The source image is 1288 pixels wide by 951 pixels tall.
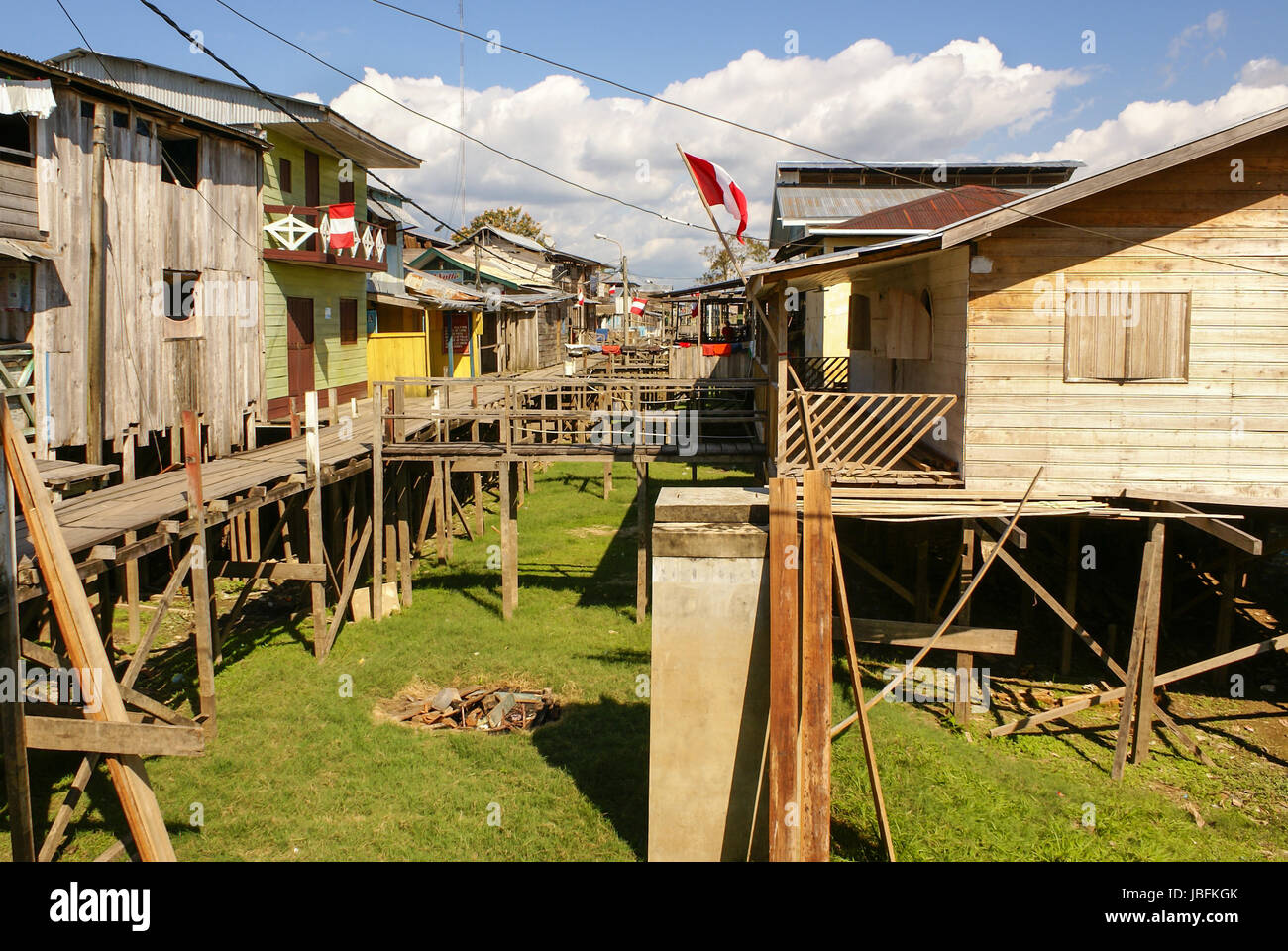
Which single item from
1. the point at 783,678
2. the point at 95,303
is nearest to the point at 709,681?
the point at 783,678

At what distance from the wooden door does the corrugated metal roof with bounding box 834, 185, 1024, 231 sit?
11308mm

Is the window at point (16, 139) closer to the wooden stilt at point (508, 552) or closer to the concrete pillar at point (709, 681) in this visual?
the wooden stilt at point (508, 552)

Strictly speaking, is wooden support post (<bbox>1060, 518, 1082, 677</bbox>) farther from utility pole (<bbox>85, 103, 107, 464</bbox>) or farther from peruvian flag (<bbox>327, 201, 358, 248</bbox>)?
peruvian flag (<bbox>327, 201, 358, 248</bbox>)

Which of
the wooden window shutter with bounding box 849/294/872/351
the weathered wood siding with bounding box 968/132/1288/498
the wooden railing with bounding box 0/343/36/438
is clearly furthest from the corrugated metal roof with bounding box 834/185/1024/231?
the wooden railing with bounding box 0/343/36/438

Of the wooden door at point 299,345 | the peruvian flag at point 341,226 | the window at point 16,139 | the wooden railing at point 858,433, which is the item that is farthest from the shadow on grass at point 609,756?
the wooden door at point 299,345

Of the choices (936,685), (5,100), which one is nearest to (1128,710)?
(936,685)

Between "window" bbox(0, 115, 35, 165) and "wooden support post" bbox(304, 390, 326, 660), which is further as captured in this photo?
"wooden support post" bbox(304, 390, 326, 660)

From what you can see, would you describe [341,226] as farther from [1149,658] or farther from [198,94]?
[1149,658]

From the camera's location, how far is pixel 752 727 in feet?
22.5

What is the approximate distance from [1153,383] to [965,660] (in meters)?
3.76

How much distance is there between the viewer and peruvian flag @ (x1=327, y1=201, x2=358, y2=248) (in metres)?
18.3

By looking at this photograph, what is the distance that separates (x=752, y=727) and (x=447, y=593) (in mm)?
11113

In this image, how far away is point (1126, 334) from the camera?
Answer: 10.8 metres

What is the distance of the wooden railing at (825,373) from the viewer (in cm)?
1964
